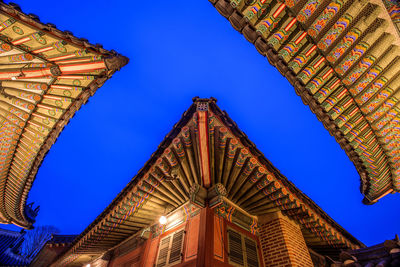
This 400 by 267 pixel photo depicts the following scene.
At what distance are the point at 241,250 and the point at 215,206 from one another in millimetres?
1444

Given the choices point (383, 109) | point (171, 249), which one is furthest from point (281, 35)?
point (171, 249)

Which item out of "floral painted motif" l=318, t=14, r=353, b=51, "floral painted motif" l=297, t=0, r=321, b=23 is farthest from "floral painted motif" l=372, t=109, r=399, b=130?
"floral painted motif" l=297, t=0, r=321, b=23

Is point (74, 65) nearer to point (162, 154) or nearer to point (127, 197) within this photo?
point (162, 154)

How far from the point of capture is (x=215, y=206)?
5020mm

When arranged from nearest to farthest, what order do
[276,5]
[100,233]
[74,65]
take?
[276,5], [74,65], [100,233]

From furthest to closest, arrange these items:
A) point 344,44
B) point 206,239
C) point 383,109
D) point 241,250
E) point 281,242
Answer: point 281,242
point 241,250
point 206,239
point 383,109
point 344,44

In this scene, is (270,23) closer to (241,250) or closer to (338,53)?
(338,53)

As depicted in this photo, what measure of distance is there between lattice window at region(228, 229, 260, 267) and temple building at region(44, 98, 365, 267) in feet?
0.08

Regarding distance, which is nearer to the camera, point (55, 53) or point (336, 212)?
point (55, 53)

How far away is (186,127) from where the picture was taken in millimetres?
4539

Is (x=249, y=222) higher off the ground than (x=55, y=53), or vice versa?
(x=55, y=53)

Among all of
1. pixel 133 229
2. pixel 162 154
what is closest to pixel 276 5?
pixel 162 154

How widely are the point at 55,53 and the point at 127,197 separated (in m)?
4.26

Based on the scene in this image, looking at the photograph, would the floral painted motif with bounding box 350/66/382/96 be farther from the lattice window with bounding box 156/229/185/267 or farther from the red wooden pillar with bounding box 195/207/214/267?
the lattice window with bounding box 156/229/185/267
